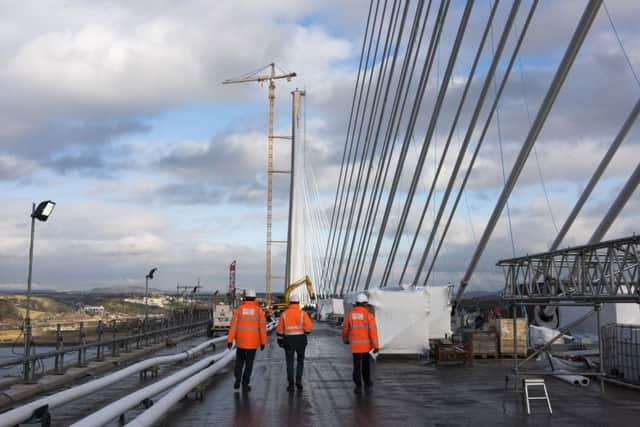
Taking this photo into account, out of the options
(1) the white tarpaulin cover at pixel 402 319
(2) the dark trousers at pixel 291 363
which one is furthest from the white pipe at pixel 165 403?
(1) the white tarpaulin cover at pixel 402 319

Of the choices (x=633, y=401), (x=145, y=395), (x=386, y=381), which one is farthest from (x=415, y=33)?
(x=145, y=395)

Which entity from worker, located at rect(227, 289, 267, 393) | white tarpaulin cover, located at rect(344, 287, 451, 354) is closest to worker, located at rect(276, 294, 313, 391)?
worker, located at rect(227, 289, 267, 393)

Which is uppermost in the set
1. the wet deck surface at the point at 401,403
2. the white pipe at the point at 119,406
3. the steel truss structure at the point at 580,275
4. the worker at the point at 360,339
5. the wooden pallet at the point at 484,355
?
the steel truss structure at the point at 580,275

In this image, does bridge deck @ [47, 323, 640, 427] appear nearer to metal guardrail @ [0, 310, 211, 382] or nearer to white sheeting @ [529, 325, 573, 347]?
metal guardrail @ [0, 310, 211, 382]

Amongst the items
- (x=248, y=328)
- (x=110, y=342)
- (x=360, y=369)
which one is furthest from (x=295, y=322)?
(x=110, y=342)

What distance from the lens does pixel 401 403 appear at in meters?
11.7

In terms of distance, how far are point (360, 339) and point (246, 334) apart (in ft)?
6.86

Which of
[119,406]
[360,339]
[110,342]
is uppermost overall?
[360,339]

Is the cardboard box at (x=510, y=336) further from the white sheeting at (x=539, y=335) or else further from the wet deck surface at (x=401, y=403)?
the white sheeting at (x=539, y=335)

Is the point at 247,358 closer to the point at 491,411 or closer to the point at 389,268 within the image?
the point at 491,411

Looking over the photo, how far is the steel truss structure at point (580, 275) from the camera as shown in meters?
11.7

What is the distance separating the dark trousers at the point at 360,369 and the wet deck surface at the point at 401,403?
0.88 ft

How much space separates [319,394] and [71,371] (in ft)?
20.4

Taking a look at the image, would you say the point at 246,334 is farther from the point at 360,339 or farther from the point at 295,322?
the point at 360,339
